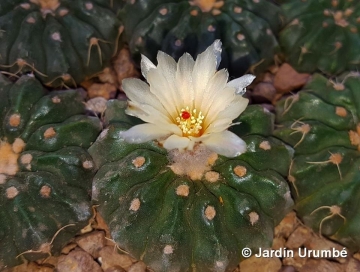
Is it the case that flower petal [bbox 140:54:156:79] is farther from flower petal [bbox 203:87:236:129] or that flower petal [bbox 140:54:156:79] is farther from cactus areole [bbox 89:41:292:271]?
flower petal [bbox 203:87:236:129]

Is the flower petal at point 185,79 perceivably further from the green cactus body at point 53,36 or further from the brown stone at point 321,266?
the brown stone at point 321,266

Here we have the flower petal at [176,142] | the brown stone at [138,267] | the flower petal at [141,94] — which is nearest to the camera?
the flower petal at [176,142]

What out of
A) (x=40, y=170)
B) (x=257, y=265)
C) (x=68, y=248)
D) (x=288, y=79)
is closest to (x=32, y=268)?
(x=68, y=248)

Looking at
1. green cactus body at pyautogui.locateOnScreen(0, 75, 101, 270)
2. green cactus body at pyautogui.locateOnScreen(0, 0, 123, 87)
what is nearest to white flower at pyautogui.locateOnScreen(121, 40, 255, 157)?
green cactus body at pyautogui.locateOnScreen(0, 75, 101, 270)

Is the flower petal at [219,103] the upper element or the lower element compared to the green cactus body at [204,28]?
upper

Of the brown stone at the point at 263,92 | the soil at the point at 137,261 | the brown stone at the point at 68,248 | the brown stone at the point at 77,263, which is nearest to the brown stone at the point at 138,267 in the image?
the soil at the point at 137,261

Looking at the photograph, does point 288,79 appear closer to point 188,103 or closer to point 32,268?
point 188,103
